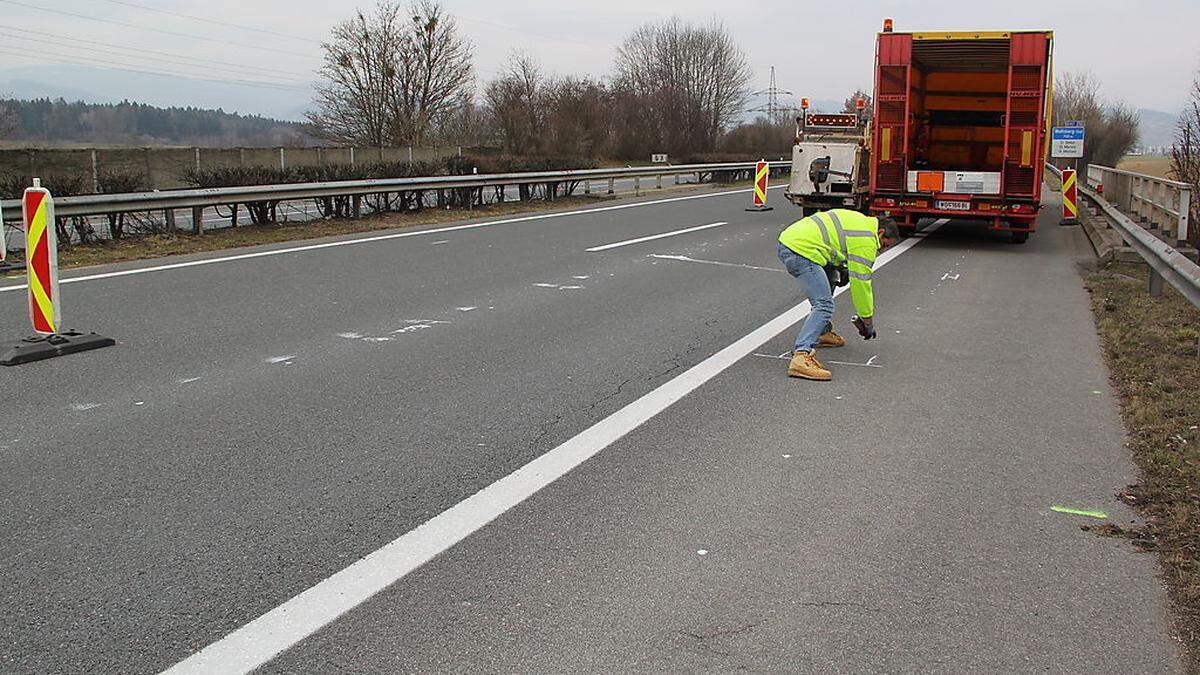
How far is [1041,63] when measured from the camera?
1502cm

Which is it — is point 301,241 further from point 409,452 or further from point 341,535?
point 341,535

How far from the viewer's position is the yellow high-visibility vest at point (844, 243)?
723 cm

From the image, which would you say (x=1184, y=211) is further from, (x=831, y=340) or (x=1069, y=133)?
(x=1069, y=133)

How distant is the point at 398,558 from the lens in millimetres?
3943

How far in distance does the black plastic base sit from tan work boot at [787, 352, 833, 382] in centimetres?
513

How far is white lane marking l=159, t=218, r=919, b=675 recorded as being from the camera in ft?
10.6

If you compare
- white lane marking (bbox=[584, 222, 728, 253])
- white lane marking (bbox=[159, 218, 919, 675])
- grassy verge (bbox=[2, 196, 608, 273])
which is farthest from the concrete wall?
white lane marking (bbox=[159, 218, 919, 675])

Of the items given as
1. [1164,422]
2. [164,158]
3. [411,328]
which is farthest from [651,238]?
[164,158]

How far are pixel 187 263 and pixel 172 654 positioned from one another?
1006 centimetres

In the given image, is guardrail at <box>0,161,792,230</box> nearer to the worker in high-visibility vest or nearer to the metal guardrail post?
the worker in high-visibility vest

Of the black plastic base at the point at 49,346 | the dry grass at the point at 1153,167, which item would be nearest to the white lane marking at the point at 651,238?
the black plastic base at the point at 49,346

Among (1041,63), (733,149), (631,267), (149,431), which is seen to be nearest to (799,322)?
(631,267)

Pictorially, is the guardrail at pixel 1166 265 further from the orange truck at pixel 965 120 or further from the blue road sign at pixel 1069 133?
the blue road sign at pixel 1069 133

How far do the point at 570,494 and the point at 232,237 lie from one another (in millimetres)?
11915
